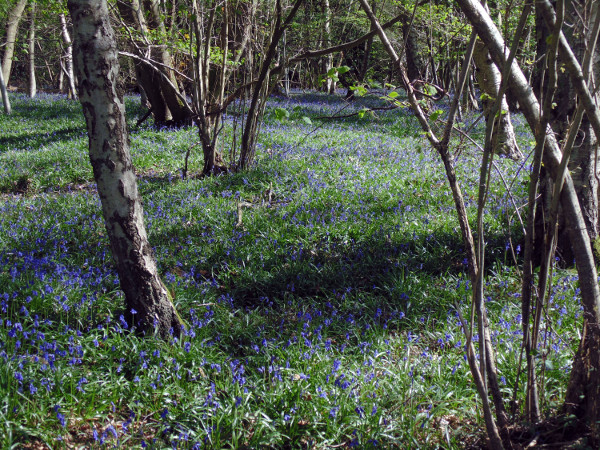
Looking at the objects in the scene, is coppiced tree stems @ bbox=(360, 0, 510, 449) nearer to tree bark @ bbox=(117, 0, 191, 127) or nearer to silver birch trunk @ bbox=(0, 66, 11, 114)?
tree bark @ bbox=(117, 0, 191, 127)

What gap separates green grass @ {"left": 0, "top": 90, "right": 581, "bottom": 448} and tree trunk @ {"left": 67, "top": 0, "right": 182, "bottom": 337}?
23cm

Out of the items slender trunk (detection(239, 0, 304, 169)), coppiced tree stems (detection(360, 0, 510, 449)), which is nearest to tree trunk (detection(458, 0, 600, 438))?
coppiced tree stems (detection(360, 0, 510, 449))

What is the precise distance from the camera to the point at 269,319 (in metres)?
4.17

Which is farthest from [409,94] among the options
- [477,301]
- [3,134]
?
[3,134]

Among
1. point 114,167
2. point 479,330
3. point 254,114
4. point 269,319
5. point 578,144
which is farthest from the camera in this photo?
point 254,114

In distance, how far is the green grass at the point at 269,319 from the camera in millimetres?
2773

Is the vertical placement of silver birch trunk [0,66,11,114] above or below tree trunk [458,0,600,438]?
above

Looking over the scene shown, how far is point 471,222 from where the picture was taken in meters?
5.56

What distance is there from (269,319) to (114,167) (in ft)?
6.12

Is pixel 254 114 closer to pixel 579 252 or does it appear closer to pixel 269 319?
pixel 269 319

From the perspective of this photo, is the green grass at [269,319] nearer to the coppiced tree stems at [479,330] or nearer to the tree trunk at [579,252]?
the tree trunk at [579,252]

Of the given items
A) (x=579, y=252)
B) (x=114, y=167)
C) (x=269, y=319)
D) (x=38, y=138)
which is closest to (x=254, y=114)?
(x=269, y=319)

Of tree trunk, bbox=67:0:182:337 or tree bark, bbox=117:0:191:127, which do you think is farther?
tree bark, bbox=117:0:191:127

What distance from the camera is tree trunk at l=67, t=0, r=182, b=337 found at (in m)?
2.99
